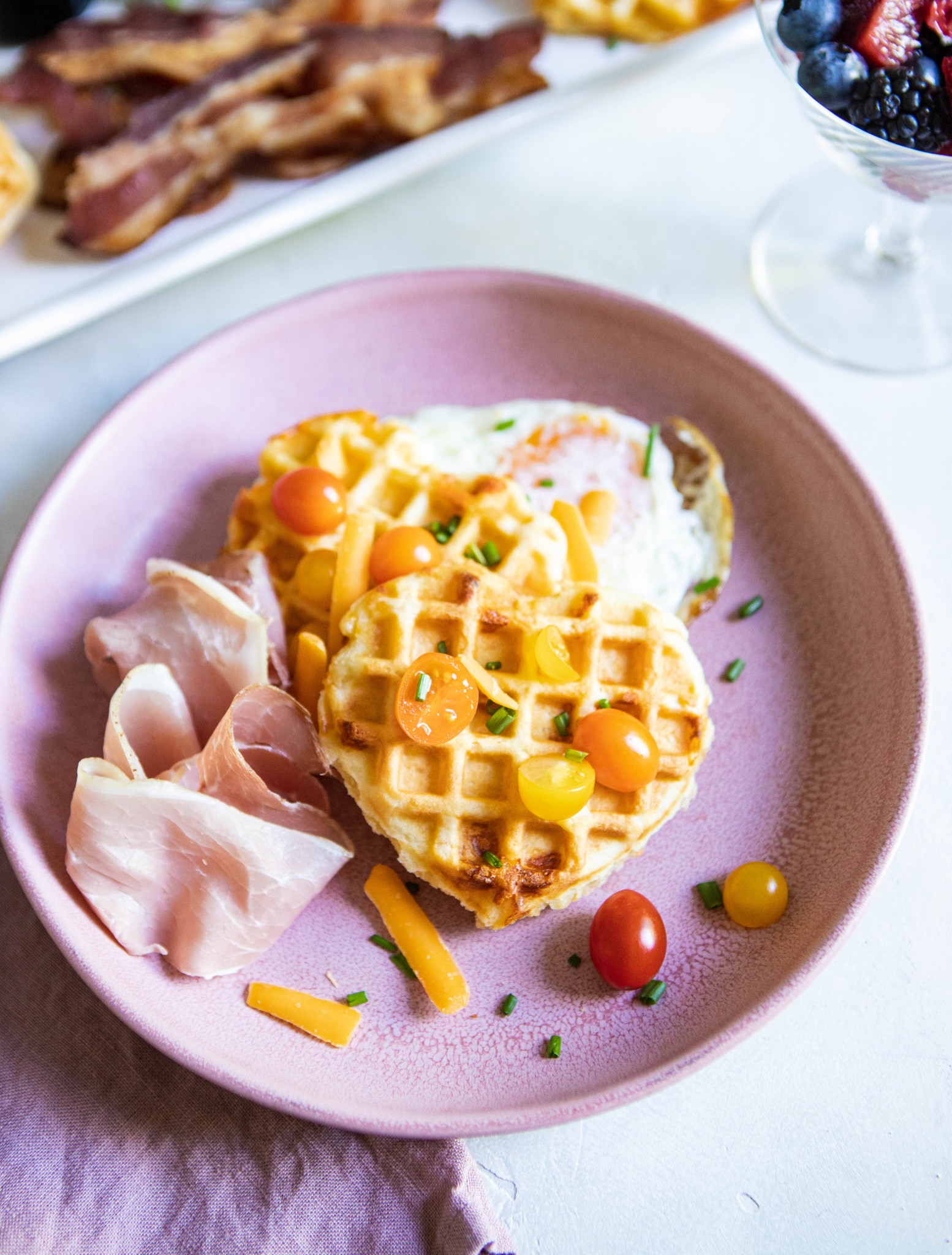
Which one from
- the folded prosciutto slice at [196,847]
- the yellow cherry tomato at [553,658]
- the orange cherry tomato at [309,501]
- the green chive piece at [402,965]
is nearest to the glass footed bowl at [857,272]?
the yellow cherry tomato at [553,658]

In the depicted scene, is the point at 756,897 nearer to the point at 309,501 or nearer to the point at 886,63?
the point at 309,501

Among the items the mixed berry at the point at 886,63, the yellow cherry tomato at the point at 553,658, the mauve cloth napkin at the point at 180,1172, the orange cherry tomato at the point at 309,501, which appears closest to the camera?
the mauve cloth napkin at the point at 180,1172

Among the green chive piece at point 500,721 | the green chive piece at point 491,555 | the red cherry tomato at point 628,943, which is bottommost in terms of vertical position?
the red cherry tomato at point 628,943

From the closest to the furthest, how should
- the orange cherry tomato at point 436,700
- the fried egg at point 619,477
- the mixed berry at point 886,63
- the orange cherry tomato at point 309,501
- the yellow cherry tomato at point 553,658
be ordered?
the orange cherry tomato at point 436,700, the yellow cherry tomato at point 553,658, the mixed berry at point 886,63, the orange cherry tomato at point 309,501, the fried egg at point 619,477

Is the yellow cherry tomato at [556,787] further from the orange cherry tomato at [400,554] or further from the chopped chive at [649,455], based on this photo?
the chopped chive at [649,455]

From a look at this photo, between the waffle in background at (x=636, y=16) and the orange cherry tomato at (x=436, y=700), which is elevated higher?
the waffle in background at (x=636, y=16)

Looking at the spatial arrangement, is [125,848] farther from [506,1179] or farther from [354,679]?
[506,1179]

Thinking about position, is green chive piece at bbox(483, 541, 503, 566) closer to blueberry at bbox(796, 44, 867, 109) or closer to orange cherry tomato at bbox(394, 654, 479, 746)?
orange cherry tomato at bbox(394, 654, 479, 746)

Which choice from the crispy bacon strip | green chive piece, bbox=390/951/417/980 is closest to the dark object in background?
the crispy bacon strip
